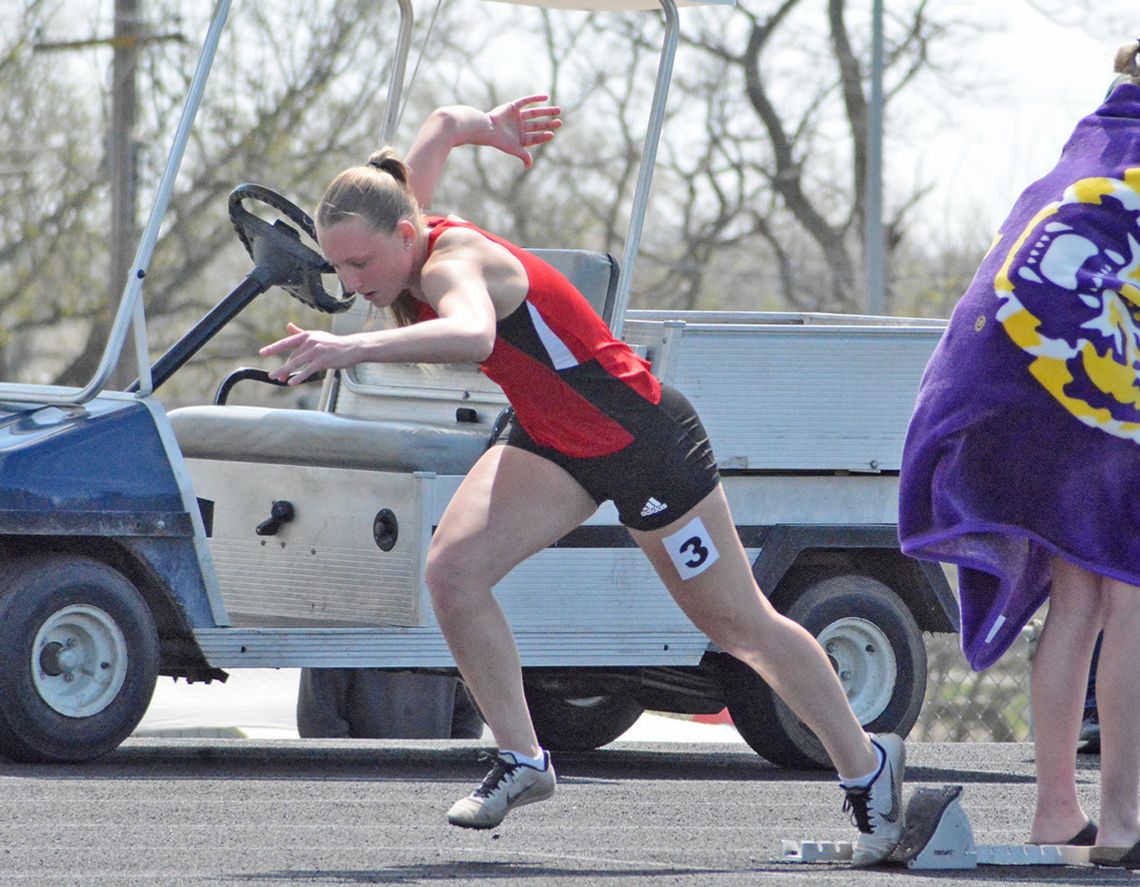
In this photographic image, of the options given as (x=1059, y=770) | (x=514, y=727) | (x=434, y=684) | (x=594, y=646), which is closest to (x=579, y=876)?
(x=514, y=727)

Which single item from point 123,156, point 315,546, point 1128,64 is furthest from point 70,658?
point 123,156

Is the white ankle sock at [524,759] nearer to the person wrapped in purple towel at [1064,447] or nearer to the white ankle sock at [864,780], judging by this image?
the white ankle sock at [864,780]

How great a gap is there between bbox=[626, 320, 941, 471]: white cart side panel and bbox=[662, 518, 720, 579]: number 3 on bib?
7.23 feet

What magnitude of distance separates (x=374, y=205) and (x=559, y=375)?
52cm

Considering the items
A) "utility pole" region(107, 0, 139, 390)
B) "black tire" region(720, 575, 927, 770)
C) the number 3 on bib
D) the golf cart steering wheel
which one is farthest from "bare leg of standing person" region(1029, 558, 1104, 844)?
"utility pole" region(107, 0, 139, 390)

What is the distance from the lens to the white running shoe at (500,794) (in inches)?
177

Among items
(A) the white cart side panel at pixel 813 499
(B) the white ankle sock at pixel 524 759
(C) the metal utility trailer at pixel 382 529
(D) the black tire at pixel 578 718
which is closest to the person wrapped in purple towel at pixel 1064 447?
(B) the white ankle sock at pixel 524 759

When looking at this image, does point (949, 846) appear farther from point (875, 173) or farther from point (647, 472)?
point (875, 173)

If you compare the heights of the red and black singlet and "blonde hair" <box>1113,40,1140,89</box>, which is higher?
"blonde hair" <box>1113,40,1140,89</box>

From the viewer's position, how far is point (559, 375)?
4.53m

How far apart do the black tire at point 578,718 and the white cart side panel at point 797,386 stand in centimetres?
137

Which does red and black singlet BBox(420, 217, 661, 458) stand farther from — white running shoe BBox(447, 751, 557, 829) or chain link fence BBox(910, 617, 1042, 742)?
chain link fence BBox(910, 617, 1042, 742)

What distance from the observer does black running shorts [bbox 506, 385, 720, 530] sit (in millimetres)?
4527

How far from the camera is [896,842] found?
4410 millimetres
